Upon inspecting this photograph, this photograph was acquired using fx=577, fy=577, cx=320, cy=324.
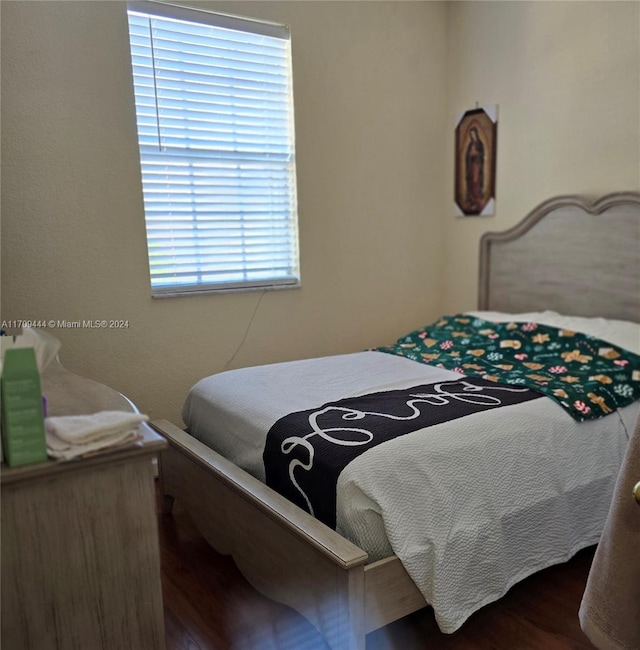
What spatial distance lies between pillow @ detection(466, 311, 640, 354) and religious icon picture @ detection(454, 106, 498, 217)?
845 mm

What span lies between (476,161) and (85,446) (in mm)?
3263

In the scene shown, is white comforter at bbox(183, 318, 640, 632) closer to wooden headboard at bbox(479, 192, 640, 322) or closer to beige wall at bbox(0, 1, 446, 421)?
beige wall at bbox(0, 1, 446, 421)

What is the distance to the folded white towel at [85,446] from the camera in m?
1.08

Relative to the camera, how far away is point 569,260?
3.20 m

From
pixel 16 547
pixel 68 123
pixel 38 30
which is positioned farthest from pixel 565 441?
pixel 38 30

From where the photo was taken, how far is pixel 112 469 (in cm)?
114

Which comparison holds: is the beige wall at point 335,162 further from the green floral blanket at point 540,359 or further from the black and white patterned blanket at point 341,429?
the black and white patterned blanket at point 341,429

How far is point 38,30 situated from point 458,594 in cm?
282

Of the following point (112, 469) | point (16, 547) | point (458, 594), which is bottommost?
point (458, 594)

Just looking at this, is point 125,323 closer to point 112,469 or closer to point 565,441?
point 112,469

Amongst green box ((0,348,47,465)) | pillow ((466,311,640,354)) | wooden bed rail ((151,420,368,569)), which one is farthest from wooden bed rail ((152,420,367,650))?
pillow ((466,311,640,354))

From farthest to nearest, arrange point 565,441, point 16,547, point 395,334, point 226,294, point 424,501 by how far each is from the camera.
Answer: point 395,334, point 226,294, point 565,441, point 424,501, point 16,547

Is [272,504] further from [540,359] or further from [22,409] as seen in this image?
[540,359]

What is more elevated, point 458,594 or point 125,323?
point 125,323
